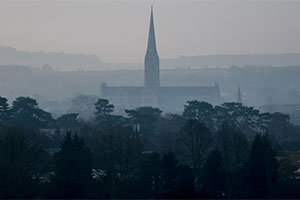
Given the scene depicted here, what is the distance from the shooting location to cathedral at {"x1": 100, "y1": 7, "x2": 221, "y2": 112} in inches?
5714

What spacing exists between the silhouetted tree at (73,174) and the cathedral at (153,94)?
110498 millimetres

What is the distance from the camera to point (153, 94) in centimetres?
14475

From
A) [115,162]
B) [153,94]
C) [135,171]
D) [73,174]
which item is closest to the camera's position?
[73,174]

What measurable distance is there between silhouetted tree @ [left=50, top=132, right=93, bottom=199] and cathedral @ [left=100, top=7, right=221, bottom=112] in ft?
363

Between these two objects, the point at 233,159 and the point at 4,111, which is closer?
the point at 233,159

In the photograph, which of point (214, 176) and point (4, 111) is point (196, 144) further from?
point (4, 111)

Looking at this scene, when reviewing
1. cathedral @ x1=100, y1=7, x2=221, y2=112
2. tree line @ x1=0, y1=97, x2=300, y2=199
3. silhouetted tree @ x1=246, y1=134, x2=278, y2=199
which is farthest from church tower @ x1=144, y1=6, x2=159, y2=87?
silhouetted tree @ x1=246, y1=134, x2=278, y2=199

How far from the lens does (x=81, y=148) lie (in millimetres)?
32438

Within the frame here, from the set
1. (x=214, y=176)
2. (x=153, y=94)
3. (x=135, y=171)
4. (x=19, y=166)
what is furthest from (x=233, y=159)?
(x=153, y=94)

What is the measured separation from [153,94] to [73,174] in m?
114

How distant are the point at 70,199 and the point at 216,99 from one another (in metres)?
118

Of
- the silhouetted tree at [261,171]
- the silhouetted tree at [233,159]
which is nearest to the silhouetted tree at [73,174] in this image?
the silhouetted tree at [233,159]

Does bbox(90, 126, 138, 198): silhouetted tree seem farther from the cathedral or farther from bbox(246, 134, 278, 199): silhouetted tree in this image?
the cathedral

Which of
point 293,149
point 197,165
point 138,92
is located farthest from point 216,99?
point 197,165
